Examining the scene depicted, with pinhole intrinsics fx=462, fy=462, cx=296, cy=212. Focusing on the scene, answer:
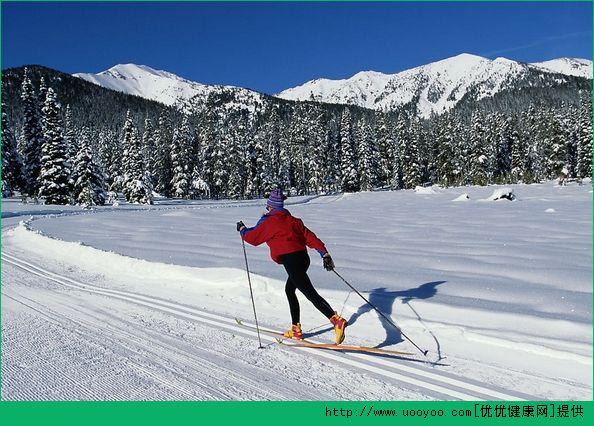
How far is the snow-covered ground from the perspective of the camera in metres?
4.64

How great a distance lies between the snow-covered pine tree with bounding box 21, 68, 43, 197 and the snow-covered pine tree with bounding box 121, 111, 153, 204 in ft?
27.2

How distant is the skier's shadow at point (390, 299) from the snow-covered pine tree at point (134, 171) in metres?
44.6

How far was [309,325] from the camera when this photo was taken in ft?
22.2

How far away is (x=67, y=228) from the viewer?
20781mm

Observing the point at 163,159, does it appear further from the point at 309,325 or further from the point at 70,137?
the point at 309,325

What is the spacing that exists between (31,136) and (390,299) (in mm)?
48708

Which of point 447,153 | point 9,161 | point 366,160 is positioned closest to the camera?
point 9,161

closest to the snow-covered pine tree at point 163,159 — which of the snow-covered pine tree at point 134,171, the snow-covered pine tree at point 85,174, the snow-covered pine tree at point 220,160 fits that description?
the snow-covered pine tree at point 220,160

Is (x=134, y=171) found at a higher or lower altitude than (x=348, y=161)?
lower

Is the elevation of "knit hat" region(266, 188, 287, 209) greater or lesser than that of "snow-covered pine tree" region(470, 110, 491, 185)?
lesser

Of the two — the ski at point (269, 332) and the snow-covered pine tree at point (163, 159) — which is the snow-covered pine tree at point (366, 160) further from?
the ski at point (269, 332)

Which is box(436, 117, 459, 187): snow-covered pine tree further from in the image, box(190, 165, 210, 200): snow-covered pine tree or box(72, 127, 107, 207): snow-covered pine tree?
box(72, 127, 107, 207): snow-covered pine tree

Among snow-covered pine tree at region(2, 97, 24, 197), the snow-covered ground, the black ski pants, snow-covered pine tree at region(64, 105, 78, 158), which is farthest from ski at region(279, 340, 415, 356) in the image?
snow-covered pine tree at region(2, 97, 24, 197)

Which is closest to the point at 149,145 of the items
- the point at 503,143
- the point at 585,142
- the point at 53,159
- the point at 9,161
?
the point at 9,161
